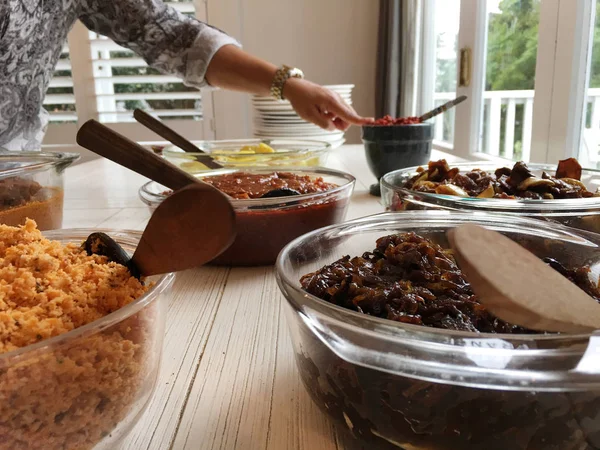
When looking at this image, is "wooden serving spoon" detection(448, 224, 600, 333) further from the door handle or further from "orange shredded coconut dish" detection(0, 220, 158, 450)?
the door handle

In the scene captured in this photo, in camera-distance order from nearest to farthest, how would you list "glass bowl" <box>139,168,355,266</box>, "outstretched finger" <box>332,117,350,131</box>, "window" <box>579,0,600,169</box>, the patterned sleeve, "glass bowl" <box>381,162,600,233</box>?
"glass bowl" <box>381,162,600,233</box>, "glass bowl" <box>139,168,355,266</box>, "window" <box>579,0,600,169</box>, the patterned sleeve, "outstretched finger" <box>332,117,350,131</box>

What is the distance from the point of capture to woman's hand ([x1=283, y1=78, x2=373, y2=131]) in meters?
1.77

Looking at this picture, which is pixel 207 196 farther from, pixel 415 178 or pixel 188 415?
pixel 415 178

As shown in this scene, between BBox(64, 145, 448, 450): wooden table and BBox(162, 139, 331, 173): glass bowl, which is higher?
BBox(162, 139, 331, 173): glass bowl

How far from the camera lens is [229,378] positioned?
484 millimetres

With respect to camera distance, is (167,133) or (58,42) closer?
(167,133)

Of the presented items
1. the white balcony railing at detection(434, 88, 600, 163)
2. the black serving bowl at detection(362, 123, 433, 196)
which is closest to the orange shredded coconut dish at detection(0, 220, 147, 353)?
the black serving bowl at detection(362, 123, 433, 196)

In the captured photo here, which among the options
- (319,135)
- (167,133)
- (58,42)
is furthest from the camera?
(319,135)

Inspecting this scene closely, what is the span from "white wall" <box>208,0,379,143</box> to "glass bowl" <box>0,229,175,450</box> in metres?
3.43

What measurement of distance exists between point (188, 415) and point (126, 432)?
7 cm

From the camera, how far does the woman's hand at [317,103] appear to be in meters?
1.77

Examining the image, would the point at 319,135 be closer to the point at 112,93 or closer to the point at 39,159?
the point at 39,159

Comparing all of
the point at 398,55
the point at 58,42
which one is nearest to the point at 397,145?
the point at 58,42

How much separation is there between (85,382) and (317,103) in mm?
1569
